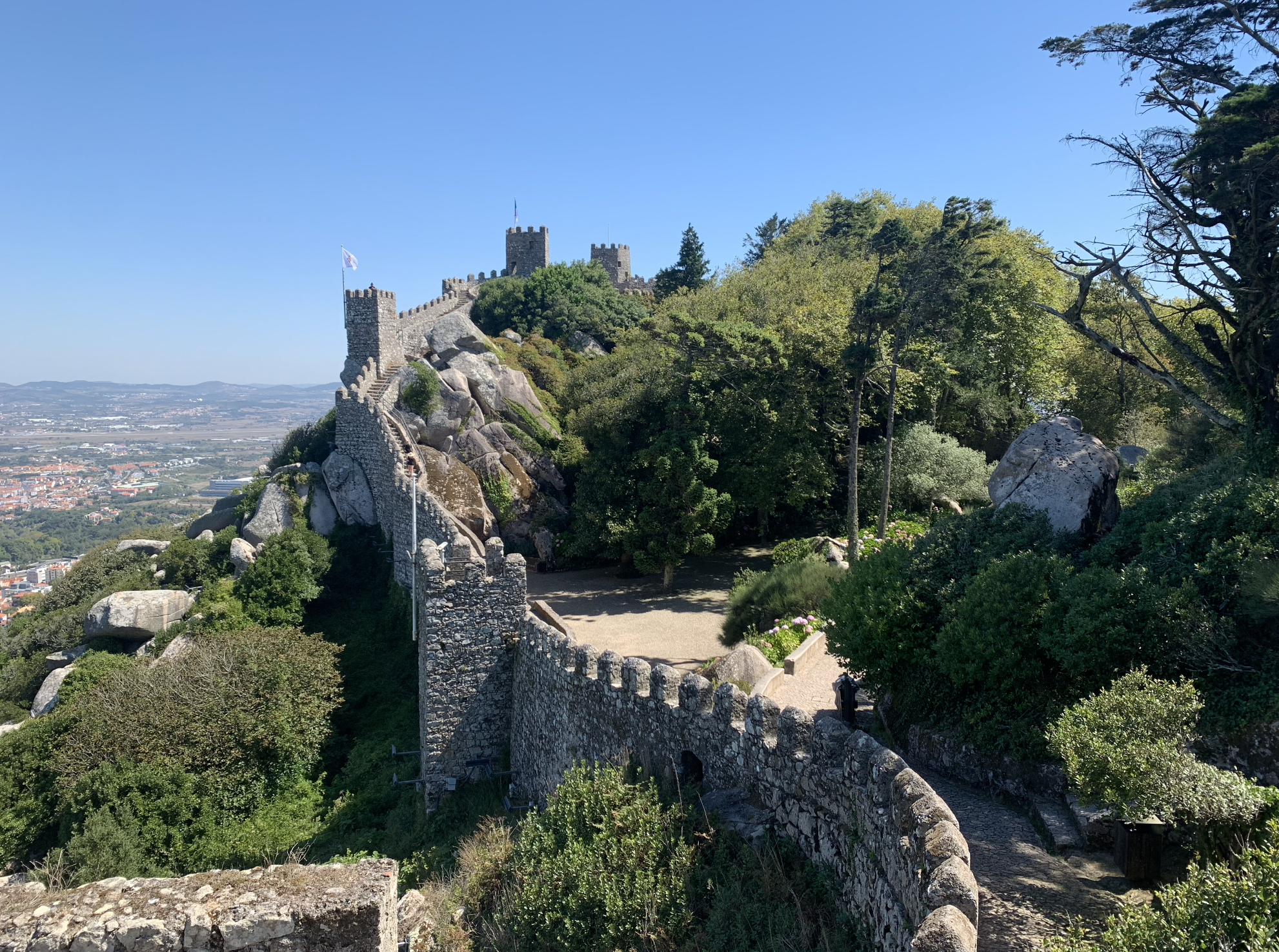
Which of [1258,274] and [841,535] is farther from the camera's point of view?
[841,535]

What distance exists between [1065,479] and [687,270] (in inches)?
1512

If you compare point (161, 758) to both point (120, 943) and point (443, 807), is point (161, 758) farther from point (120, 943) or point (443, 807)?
point (120, 943)

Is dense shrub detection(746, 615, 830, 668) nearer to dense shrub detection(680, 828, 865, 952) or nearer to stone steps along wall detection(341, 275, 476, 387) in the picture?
dense shrub detection(680, 828, 865, 952)

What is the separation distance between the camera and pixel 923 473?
23297 millimetres

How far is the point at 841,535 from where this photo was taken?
23.4 metres

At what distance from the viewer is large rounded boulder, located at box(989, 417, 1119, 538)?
10.7m

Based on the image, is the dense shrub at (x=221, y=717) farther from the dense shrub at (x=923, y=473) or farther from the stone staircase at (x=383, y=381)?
the dense shrub at (x=923, y=473)

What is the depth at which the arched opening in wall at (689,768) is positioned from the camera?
849 cm

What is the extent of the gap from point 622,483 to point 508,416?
616 centimetres

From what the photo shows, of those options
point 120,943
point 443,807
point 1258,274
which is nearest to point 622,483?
point 443,807

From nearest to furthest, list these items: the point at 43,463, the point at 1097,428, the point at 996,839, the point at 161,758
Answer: the point at 996,839 → the point at 161,758 → the point at 1097,428 → the point at 43,463

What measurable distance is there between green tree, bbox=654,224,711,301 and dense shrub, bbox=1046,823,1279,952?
4356cm

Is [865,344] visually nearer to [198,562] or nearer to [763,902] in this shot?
[763,902]

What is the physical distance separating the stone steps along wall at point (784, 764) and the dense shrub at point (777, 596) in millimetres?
5926
